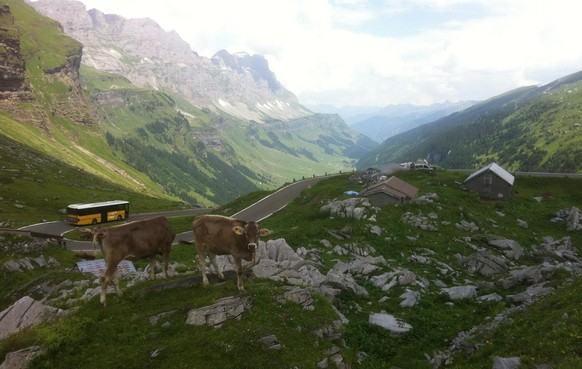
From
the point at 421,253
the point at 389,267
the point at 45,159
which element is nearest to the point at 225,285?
the point at 389,267

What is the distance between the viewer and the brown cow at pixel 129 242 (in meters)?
18.0

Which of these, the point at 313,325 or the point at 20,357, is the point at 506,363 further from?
the point at 20,357

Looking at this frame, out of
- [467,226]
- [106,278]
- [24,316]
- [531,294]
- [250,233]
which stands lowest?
[467,226]

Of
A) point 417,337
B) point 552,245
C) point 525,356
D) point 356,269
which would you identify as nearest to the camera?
point 525,356

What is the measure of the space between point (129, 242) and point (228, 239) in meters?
4.99

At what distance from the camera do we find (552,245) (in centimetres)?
4775

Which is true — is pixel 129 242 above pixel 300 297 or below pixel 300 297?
above

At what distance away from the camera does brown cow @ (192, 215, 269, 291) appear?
18.2 m

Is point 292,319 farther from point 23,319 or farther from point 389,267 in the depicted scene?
point 389,267

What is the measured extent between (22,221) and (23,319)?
71.3 m

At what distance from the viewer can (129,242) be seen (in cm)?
1875

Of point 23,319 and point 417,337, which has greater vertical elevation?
point 23,319

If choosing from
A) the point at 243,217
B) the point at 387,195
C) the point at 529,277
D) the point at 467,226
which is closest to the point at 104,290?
the point at 529,277

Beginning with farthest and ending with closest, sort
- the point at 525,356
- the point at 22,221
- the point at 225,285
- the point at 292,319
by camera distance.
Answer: the point at 22,221 → the point at 225,285 → the point at 292,319 → the point at 525,356
